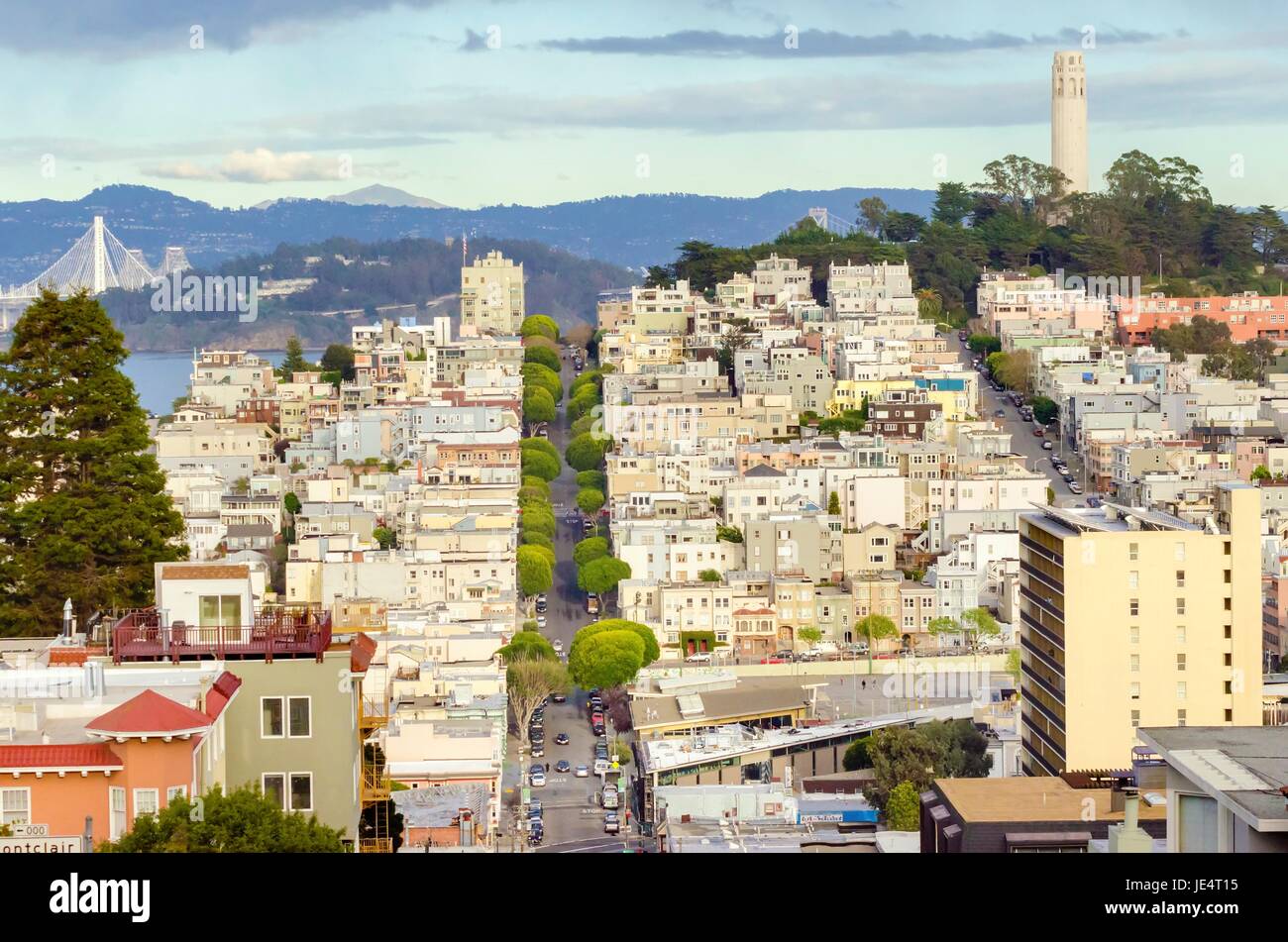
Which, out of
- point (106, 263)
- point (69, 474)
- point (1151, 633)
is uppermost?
point (106, 263)

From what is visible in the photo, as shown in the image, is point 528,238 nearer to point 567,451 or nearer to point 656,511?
point 567,451

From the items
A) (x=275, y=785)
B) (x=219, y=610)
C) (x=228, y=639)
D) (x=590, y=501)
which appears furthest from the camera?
(x=590, y=501)

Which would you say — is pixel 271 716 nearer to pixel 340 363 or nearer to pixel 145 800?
pixel 145 800

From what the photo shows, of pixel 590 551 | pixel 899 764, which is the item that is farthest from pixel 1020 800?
pixel 590 551

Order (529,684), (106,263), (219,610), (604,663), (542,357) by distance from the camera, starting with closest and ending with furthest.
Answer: (219,610), (529,684), (604,663), (542,357), (106,263)
